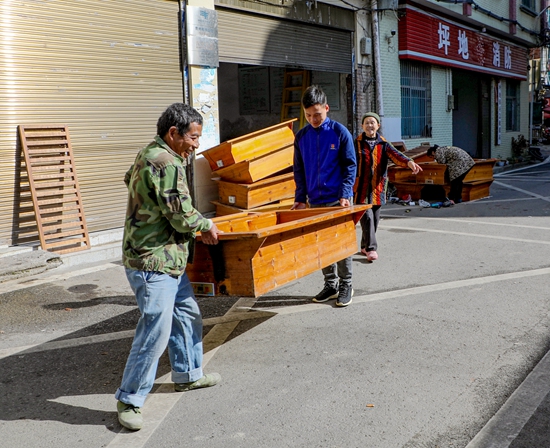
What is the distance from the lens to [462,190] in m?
13.2

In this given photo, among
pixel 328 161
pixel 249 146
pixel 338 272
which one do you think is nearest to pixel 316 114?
pixel 328 161

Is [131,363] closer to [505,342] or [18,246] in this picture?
[505,342]

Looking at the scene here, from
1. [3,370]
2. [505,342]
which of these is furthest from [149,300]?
[505,342]

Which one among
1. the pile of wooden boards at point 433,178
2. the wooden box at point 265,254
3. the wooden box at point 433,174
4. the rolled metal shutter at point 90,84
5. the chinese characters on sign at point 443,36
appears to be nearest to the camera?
the wooden box at point 265,254

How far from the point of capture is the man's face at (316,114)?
580 centimetres

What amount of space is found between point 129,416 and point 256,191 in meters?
6.98

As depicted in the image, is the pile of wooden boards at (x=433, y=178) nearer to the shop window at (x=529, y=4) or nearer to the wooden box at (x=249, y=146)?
the wooden box at (x=249, y=146)

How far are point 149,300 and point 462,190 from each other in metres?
10.7

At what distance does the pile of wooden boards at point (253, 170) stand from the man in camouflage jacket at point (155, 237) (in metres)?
6.38

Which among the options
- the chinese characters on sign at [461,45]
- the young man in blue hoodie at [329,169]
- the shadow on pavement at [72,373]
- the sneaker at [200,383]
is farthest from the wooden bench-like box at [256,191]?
the chinese characters on sign at [461,45]

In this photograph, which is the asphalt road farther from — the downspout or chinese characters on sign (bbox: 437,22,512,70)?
chinese characters on sign (bbox: 437,22,512,70)

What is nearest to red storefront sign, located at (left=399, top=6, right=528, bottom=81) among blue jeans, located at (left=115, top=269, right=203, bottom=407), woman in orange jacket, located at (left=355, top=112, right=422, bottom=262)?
woman in orange jacket, located at (left=355, top=112, right=422, bottom=262)

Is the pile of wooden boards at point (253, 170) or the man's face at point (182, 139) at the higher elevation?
the man's face at point (182, 139)

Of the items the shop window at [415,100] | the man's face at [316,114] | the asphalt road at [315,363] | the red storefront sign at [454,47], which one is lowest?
the asphalt road at [315,363]
